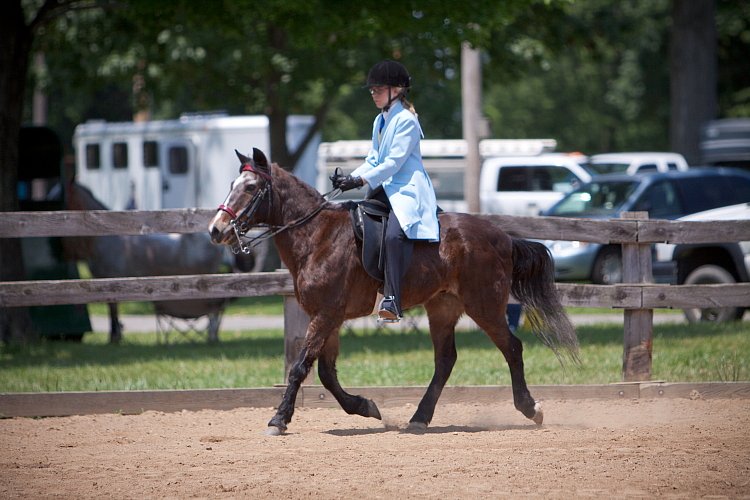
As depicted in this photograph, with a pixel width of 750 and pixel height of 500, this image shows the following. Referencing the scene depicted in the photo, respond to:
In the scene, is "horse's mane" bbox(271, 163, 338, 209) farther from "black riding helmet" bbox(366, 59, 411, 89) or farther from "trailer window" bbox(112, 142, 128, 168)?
"trailer window" bbox(112, 142, 128, 168)

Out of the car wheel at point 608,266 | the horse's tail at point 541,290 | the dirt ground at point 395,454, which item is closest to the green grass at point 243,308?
the car wheel at point 608,266

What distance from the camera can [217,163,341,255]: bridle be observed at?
307 inches

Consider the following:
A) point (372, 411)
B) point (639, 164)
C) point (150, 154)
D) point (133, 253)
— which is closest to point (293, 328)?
point (372, 411)

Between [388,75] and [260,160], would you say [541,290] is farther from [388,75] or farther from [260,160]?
[260,160]

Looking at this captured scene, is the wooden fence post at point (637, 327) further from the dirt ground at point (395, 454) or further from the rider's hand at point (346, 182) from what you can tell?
the rider's hand at point (346, 182)

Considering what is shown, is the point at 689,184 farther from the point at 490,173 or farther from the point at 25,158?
the point at 25,158

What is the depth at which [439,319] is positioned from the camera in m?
8.64

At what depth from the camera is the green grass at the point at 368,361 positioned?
10539 mm

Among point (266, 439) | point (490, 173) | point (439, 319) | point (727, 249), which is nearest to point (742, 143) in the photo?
point (490, 173)

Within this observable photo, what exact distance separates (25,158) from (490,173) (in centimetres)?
1170

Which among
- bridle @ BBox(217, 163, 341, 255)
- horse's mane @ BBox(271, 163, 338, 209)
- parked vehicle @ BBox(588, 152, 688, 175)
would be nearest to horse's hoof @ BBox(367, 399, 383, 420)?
bridle @ BBox(217, 163, 341, 255)

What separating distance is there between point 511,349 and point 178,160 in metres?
22.1

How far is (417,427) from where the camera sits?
26.9 feet

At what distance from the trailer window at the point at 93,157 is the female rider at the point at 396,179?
2481 centimetres
